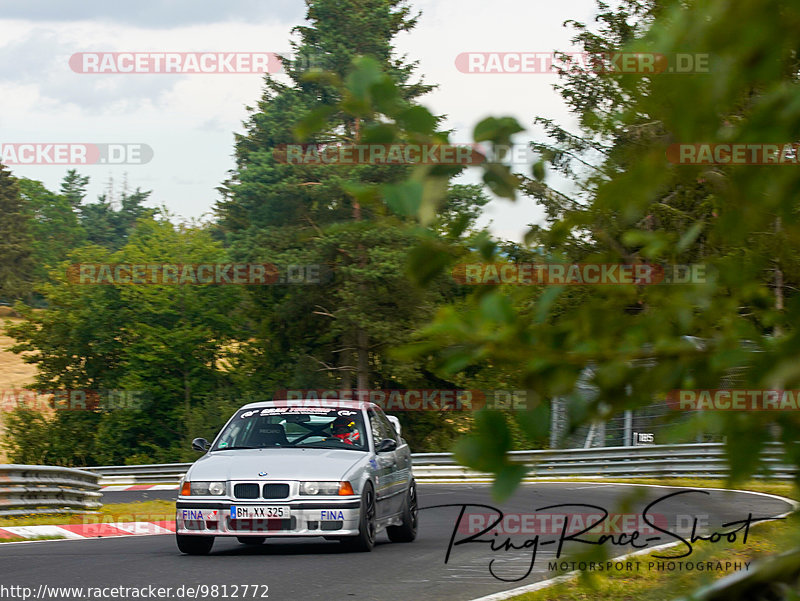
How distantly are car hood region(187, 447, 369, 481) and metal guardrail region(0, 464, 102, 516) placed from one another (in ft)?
19.5

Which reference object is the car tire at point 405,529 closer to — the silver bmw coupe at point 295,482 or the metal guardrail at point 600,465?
the silver bmw coupe at point 295,482

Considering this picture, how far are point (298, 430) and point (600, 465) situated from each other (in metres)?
17.3

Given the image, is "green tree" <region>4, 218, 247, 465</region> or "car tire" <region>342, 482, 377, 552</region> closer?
"car tire" <region>342, 482, 377, 552</region>

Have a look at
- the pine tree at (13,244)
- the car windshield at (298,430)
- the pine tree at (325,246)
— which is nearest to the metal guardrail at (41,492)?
the car windshield at (298,430)

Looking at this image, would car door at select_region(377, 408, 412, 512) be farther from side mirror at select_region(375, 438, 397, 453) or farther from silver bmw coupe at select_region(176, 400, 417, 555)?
side mirror at select_region(375, 438, 397, 453)

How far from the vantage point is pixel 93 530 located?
14.0 m

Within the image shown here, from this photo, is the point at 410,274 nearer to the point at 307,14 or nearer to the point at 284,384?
the point at 307,14

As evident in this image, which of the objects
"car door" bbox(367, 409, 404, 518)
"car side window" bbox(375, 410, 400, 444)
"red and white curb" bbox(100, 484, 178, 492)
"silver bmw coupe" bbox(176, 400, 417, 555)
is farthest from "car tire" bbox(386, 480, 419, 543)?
"red and white curb" bbox(100, 484, 178, 492)

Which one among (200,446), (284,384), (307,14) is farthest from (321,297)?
(200,446)

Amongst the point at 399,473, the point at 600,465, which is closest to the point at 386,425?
the point at 399,473

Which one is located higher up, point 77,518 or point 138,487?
point 77,518

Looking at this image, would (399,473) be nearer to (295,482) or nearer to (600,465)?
(295,482)

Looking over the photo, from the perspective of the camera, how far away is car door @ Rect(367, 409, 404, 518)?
34.9 feet

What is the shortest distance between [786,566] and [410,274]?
0.72 m
